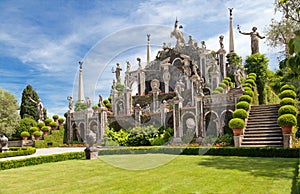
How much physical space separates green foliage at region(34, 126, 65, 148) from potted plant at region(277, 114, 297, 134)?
81.5 ft

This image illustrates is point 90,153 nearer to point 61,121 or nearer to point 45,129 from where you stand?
point 45,129

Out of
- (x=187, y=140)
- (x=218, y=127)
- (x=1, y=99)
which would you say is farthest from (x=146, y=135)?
(x=1, y=99)

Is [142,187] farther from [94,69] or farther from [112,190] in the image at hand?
[94,69]

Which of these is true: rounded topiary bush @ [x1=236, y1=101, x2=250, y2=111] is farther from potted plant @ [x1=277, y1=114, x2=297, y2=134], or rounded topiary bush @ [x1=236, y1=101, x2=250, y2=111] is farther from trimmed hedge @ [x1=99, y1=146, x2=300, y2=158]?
trimmed hedge @ [x1=99, y1=146, x2=300, y2=158]

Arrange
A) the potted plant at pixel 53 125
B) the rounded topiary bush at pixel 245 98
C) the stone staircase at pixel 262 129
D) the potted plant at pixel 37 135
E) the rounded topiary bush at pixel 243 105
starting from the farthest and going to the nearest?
1. the potted plant at pixel 53 125
2. the potted plant at pixel 37 135
3. the rounded topiary bush at pixel 245 98
4. the rounded topiary bush at pixel 243 105
5. the stone staircase at pixel 262 129

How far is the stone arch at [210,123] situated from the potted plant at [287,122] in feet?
22.0

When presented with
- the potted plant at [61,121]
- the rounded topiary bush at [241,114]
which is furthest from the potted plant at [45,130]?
the rounded topiary bush at [241,114]

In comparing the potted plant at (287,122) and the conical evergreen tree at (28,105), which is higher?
the conical evergreen tree at (28,105)

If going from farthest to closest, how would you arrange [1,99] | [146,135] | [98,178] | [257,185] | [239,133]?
[1,99] → [146,135] → [239,133] → [98,178] → [257,185]

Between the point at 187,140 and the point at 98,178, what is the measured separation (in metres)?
14.3

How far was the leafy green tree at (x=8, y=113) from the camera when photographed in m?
33.7

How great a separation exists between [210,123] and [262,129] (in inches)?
214

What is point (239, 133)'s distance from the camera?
17.5m

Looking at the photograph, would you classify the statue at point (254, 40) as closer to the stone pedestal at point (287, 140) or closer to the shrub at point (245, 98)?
the shrub at point (245, 98)
